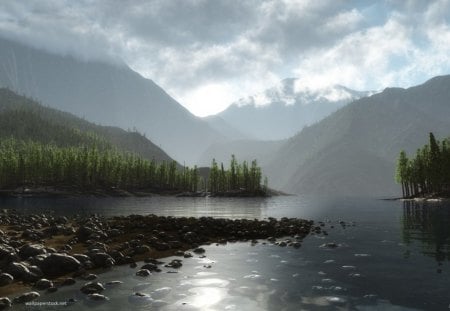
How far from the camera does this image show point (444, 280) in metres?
21.4

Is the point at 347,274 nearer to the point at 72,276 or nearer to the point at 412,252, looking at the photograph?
the point at 412,252

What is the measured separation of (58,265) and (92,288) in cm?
442

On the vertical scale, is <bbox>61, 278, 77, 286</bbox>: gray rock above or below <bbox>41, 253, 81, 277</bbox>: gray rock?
below

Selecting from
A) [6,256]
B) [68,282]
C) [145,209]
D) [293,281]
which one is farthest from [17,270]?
[145,209]

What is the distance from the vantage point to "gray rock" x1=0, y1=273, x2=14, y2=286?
1987cm

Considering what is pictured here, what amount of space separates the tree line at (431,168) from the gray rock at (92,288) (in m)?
124

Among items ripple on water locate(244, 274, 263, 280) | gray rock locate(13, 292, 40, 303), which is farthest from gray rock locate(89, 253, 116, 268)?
ripple on water locate(244, 274, 263, 280)

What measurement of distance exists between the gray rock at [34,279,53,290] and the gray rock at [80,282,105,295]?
1783mm

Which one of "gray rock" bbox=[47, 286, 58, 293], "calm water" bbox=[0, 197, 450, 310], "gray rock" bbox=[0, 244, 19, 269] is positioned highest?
"gray rock" bbox=[0, 244, 19, 269]

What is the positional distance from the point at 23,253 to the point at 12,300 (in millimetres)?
8183

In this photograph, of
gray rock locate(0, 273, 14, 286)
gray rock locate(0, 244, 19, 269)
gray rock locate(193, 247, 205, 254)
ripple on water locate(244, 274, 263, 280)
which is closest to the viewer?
gray rock locate(0, 273, 14, 286)

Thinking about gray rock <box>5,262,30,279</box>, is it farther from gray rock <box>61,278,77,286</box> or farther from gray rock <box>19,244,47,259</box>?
gray rock <box>19,244,47,259</box>

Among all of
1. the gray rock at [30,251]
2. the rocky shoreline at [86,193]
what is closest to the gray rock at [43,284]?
the gray rock at [30,251]

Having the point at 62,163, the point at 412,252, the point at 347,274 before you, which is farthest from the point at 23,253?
the point at 62,163
